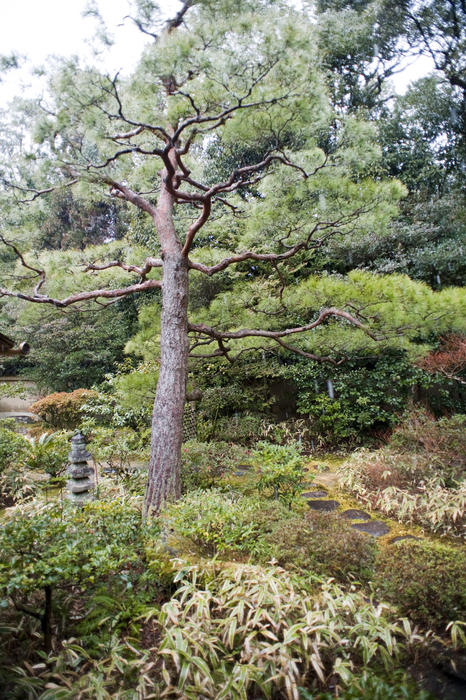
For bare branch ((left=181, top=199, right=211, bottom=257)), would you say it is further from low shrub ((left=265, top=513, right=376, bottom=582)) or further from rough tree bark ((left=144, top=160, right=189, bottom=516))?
low shrub ((left=265, top=513, right=376, bottom=582))

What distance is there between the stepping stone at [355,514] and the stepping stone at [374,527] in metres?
0.13

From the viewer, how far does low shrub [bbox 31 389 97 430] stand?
314 inches

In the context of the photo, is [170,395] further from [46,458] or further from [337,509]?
[46,458]

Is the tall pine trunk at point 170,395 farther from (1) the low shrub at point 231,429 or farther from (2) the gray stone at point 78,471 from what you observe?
(1) the low shrub at point 231,429

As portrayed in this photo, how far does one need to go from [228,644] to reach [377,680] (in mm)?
709

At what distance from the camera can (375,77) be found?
10289mm

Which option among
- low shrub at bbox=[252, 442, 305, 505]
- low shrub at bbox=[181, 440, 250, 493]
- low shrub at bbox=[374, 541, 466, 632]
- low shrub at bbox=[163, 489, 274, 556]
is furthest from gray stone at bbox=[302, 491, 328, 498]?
low shrub at bbox=[374, 541, 466, 632]

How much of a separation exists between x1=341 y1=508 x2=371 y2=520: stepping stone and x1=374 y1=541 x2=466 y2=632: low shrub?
1.31 m

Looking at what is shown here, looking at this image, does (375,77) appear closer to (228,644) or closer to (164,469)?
(164,469)

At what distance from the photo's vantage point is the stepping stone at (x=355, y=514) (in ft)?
12.3

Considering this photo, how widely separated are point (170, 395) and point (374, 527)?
2123 mm

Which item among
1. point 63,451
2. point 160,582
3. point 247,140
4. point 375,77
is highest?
point 375,77

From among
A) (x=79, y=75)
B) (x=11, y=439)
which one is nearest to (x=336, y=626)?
Result: (x=79, y=75)

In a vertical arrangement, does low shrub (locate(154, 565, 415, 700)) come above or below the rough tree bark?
below
